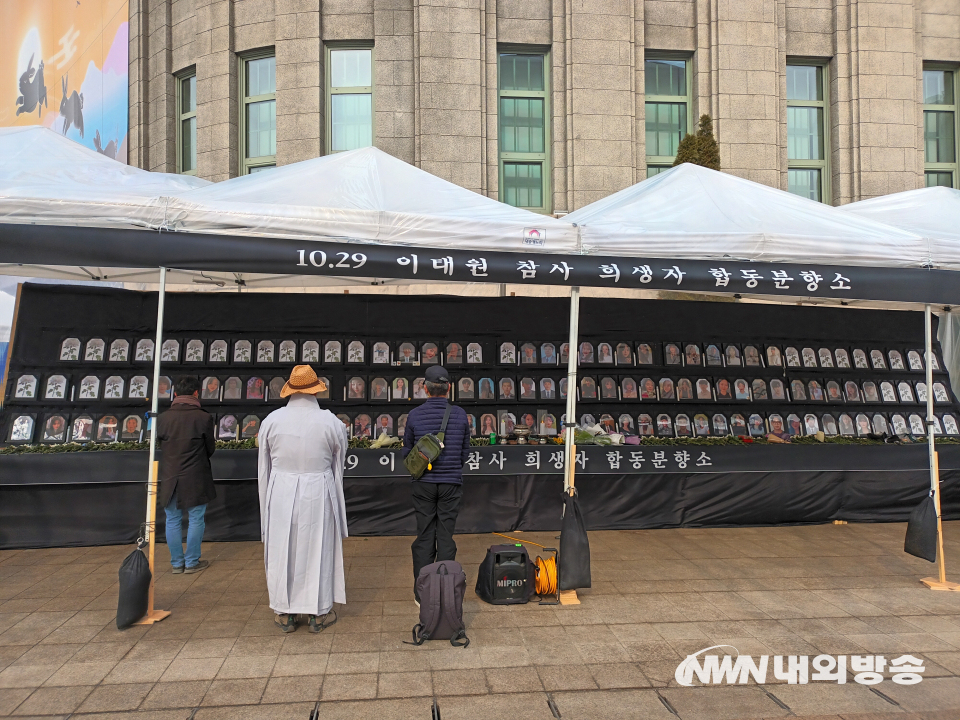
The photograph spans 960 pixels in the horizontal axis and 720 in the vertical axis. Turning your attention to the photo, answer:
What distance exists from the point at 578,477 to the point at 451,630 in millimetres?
3439

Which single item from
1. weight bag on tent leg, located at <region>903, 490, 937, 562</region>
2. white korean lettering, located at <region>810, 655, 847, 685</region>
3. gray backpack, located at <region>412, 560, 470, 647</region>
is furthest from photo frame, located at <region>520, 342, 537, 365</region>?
white korean lettering, located at <region>810, 655, 847, 685</region>

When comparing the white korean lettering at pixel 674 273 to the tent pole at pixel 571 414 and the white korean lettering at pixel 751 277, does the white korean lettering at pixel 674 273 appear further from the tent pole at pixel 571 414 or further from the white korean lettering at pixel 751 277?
the tent pole at pixel 571 414

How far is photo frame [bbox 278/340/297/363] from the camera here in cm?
896

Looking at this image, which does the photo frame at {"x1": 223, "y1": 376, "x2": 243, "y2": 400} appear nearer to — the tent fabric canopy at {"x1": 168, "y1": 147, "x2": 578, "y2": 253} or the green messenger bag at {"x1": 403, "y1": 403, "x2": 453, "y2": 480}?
the tent fabric canopy at {"x1": 168, "y1": 147, "x2": 578, "y2": 253}

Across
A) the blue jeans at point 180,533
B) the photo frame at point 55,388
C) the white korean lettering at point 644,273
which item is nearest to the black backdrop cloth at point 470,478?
the photo frame at point 55,388

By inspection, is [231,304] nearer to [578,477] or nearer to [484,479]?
[484,479]

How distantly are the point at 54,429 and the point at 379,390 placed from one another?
370 cm

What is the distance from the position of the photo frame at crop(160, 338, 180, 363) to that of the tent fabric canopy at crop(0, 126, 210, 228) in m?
2.57

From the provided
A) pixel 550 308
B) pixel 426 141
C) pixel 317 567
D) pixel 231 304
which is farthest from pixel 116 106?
pixel 317 567

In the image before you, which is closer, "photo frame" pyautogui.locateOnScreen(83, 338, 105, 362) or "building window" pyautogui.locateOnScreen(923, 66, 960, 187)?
"photo frame" pyautogui.locateOnScreen(83, 338, 105, 362)

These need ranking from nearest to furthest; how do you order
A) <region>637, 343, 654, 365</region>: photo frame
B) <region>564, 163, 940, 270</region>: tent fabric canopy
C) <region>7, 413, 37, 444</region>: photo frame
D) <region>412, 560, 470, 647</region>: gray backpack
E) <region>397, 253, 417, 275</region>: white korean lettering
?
<region>412, 560, 470, 647</region>: gray backpack, <region>397, 253, 417, 275</region>: white korean lettering, <region>564, 163, 940, 270</region>: tent fabric canopy, <region>7, 413, 37, 444</region>: photo frame, <region>637, 343, 654, 365</region>: photo frame

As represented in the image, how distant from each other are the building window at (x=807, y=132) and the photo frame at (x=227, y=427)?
10462mm

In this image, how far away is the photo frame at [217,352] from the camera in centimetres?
885

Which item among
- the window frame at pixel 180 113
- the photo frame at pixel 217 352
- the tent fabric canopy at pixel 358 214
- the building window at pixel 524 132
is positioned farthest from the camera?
the window frame at pixel 180 113
